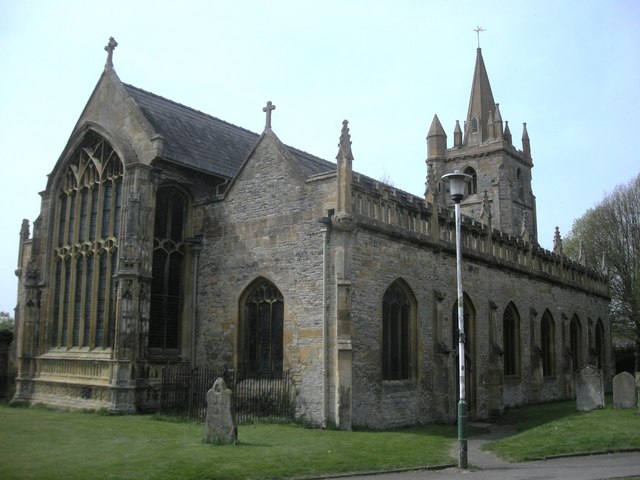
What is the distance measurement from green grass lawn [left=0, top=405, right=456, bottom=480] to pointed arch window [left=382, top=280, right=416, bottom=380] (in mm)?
2206

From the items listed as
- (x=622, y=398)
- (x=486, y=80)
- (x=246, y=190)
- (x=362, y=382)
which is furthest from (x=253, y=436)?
(x=486, y=80)

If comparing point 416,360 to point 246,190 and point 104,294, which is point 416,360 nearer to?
point 246,190

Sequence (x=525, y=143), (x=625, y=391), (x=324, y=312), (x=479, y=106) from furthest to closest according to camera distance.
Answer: (x=525, y=143) → (x=479, y=106) → (x=625, y=391) → (x=324, y=312)

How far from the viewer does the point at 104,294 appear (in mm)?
22766

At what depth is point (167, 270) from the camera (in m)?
22.7

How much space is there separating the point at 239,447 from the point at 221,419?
79 centimetres

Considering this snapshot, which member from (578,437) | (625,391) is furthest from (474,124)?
(578,437)

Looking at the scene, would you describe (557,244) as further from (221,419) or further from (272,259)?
(221,419)

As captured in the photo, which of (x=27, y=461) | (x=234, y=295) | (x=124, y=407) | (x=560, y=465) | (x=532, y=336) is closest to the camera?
(x=27, y=461)

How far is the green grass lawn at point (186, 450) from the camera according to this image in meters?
11.5

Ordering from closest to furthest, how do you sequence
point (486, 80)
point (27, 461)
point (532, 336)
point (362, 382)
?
point (27, 461) → point (362, 382) → point (532, 336) → point (486, 80)

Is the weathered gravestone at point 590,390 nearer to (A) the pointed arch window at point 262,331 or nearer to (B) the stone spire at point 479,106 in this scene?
(A) the pointed arch window at point 262,331

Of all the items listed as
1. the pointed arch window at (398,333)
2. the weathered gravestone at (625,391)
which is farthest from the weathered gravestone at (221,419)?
the weathered gravestone at (625,391)

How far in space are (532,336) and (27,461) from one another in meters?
22.2
